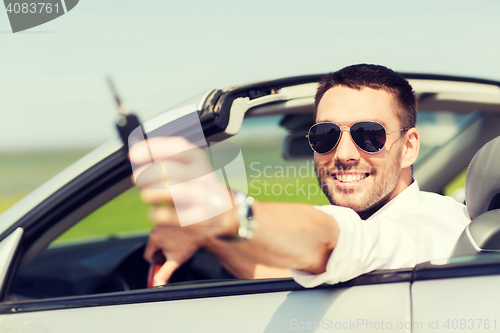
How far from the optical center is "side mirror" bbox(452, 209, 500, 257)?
123 cm

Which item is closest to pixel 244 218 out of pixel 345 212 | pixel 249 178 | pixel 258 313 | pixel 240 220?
pixel 240 220

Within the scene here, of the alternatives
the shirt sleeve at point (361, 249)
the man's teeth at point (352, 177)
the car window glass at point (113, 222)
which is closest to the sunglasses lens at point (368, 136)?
the man's teeth at point (352, 177)

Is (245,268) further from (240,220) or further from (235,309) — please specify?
(240,220)

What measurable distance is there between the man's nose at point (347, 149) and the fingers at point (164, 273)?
0.79m

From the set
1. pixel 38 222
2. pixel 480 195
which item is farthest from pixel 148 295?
pixel 480 195

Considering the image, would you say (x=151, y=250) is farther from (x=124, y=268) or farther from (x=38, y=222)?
(x=124, y=268)

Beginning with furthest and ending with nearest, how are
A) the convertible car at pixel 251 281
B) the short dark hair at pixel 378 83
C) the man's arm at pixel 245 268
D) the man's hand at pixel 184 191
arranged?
the short dark hair at pixel 378 83 → the man's arm at pixel 245 268 → the convertible car at pixel 251 281 → the man's hand at pixel 184 191

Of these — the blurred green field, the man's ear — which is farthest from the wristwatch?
the man's ear

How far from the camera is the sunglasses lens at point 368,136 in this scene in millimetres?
1719

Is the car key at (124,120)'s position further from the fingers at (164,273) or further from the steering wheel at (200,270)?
the steering wheel at (200,270)

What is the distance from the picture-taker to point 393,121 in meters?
1.84

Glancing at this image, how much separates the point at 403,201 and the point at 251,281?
2.70 ft

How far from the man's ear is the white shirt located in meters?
0.25

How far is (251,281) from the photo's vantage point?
4.36 ft
